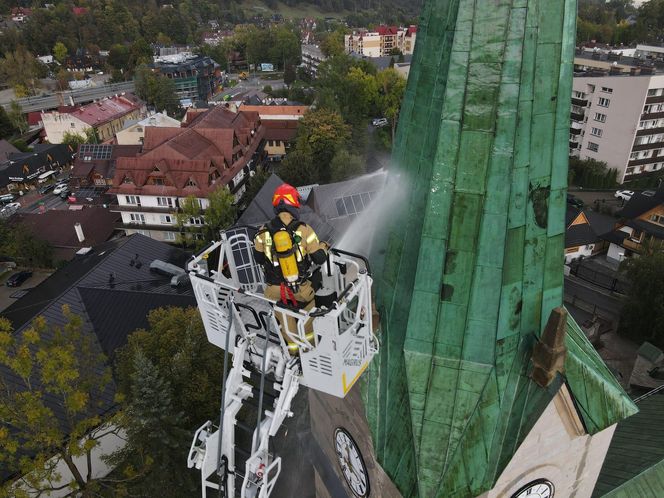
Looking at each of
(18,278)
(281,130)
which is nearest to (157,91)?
(281,130)

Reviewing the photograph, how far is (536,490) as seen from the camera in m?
9.11

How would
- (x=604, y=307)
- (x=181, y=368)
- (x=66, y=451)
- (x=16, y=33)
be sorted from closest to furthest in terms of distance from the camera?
(x=66, y=451)
(x=181, y=368)
(x=604, y=307)
(x=16, y=33)

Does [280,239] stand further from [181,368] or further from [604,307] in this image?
[604,307]

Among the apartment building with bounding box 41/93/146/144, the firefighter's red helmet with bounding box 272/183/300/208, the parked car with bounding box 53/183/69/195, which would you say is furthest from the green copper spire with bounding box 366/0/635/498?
the apartment building with bounding box 41/93/146/144

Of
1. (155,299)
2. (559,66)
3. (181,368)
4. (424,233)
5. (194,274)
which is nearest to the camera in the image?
(559,66)

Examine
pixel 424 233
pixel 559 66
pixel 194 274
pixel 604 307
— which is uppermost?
pixel 559 66

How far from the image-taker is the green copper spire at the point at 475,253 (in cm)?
673

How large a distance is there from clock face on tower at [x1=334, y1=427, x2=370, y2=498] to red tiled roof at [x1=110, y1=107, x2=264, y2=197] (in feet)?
157

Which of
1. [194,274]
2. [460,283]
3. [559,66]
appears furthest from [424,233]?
[194,274]

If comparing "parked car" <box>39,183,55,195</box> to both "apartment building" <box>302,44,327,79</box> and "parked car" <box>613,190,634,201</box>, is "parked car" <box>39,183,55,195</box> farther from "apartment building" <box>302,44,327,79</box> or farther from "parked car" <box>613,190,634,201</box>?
"parked car" <box>613,190,634,201</box>

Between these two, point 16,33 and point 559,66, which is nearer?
point 559,66

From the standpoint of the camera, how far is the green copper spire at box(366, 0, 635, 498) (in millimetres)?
6734

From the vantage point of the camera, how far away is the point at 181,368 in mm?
25594

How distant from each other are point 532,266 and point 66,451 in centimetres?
2318
